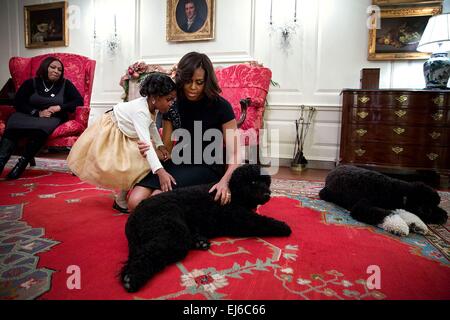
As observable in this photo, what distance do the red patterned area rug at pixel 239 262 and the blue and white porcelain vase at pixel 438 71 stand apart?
6.88 feet

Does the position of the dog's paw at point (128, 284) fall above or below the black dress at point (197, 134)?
below

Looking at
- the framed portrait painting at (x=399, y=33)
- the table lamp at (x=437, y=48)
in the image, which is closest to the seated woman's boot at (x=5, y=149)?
the framed portrait painting at (x=399, y=33)

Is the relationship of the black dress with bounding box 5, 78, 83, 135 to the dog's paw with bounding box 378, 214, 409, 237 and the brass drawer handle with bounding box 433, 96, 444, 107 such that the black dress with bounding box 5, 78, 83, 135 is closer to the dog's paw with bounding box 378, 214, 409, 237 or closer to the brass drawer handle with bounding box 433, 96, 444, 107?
the dog's paw with bounding box 378, 214, 409, 237

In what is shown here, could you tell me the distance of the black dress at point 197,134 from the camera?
1937 millimetres

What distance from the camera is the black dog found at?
1775 millimetres

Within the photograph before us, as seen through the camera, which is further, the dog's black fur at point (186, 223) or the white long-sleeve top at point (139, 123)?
the white long-sleeve top at point (139, 123)

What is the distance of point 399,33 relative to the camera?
12.3 feet

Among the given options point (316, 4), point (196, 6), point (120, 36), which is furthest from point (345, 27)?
point (120, 36)

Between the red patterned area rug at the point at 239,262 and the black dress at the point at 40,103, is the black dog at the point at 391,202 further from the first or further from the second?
the black dress at the point at 40,103

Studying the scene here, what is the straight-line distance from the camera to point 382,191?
1959mm

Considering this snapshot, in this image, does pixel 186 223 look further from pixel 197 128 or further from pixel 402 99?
pixel 402 99

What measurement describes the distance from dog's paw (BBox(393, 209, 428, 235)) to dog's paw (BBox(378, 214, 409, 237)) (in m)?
0.06

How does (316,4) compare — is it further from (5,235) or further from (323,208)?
(5,235)
